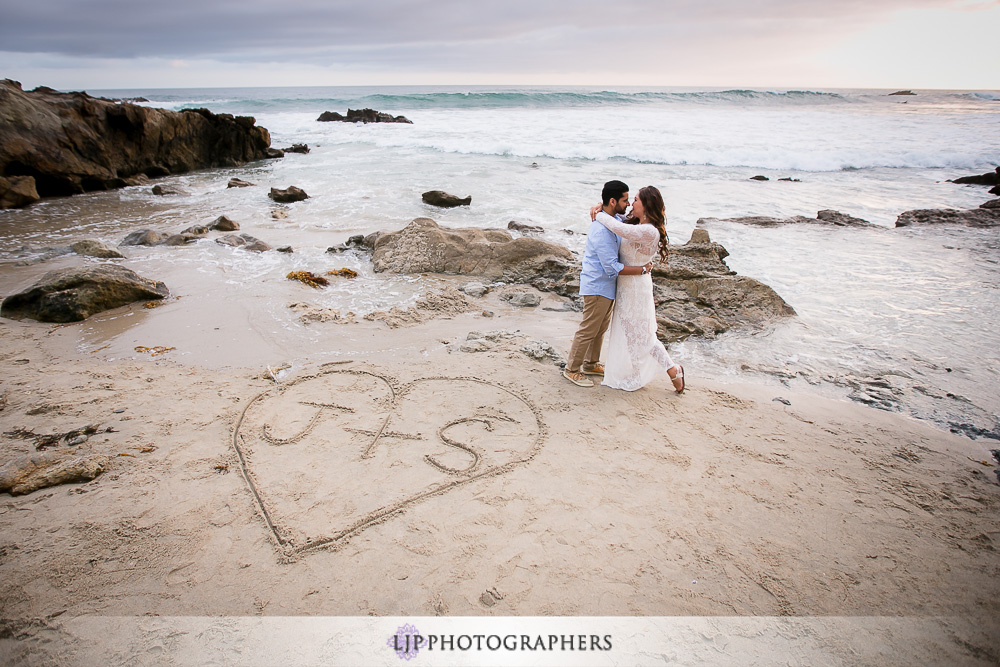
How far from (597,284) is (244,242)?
21.1ft

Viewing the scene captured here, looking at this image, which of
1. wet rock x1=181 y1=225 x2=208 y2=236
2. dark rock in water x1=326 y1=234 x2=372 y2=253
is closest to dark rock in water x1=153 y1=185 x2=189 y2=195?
wet rock x1=181 y1=225 x2=208 y2=236

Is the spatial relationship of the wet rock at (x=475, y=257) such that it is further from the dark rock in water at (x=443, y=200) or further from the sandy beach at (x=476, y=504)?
the dark rock in water at (x=443, y=200)

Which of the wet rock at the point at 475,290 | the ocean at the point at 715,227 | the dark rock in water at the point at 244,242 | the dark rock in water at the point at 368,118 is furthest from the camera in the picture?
the dark rock in water at the point at 368,118

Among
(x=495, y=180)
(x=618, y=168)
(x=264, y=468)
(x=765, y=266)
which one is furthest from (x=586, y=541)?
(x=618, y=168)

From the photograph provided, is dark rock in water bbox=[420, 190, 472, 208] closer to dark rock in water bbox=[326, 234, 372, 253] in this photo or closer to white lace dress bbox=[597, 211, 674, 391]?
dark rock in water bbox=[326, 234, 372, 253]

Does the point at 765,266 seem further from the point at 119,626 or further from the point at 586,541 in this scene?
the point at 119,626

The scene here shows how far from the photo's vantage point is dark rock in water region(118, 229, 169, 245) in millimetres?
7931

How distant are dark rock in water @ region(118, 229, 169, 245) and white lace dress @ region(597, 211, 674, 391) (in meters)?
7.81

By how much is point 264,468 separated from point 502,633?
6.01 ft

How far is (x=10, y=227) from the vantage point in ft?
28.9

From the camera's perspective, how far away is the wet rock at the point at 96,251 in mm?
7062

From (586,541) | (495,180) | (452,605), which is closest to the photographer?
Answer: (452,605)

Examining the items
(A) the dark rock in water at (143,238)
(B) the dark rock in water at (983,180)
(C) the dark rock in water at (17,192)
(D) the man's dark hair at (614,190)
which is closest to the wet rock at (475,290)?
(D) the man's dark hair at (614,190)

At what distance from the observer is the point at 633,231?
144 inches
